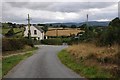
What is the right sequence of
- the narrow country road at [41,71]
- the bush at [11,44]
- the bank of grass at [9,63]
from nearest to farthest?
the narrow country road at [41,71] → the bank of grass at [9,63] → the bush at [11,44]

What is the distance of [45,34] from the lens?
10994 cm

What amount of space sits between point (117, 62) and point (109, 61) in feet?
2.90

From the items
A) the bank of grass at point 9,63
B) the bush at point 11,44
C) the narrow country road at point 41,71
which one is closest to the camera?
the narrow country road at point 41,71

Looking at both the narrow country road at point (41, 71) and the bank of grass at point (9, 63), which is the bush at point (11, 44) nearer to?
the bank of grass at point (9, 63)

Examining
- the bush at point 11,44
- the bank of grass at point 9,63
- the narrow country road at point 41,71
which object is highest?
the bush at point 11,44

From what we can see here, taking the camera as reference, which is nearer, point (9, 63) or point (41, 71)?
Result: point (41, 71)

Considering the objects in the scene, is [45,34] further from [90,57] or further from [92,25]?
[90,57]

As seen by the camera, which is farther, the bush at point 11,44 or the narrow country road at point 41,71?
the bush at point 11,44

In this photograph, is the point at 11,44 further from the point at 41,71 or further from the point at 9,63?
the point at 41,71

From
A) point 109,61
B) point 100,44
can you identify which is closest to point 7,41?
point 100,44

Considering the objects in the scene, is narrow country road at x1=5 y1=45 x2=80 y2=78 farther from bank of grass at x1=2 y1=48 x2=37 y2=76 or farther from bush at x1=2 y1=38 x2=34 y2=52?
bush at x1=2 y1=38 x2=34 y2=52

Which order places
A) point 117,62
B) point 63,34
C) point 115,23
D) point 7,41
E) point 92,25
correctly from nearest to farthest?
point 117,62, point 115,23, point 7,41, point 92,25, point 63,34

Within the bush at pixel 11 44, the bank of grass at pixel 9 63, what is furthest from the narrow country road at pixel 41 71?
the bush at pixel 11 44

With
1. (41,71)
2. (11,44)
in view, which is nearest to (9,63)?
(41,71)
